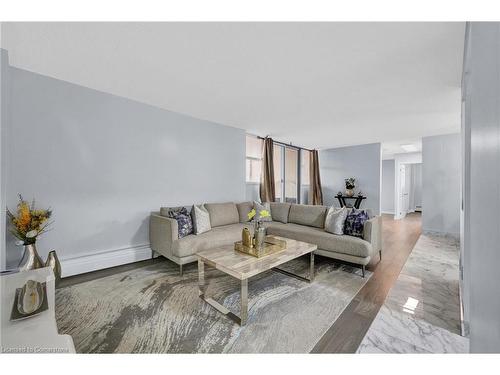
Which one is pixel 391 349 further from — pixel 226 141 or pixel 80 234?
pixel 226 141

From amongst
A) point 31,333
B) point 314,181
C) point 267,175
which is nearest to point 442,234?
point 314,181

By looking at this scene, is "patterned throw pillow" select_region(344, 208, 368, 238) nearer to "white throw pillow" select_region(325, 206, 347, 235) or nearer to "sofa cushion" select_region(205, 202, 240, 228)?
"white throw pillow" select_region(325, 206, 347, 235)

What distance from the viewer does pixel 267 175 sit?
5.07 meters

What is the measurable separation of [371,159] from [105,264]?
22.0 ft

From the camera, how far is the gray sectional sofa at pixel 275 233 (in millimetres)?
2512

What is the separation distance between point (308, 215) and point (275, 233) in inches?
25.9

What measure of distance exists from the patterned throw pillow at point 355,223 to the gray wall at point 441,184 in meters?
3.45

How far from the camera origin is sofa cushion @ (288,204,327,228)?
10.9 feet

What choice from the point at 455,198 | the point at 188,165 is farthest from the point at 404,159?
the point at 188,165

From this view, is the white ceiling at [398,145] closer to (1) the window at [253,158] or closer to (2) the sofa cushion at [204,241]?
(1) the window at [253,158]

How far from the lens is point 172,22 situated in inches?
58.9

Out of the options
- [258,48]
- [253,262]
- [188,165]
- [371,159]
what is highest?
[258,48]

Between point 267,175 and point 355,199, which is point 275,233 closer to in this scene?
point 267,175

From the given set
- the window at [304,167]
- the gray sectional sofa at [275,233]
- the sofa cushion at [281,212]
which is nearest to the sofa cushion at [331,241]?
the gray sectional sofa at [275,233]
